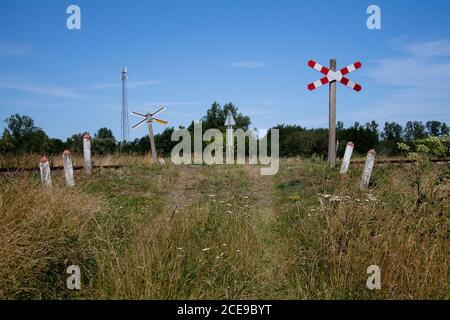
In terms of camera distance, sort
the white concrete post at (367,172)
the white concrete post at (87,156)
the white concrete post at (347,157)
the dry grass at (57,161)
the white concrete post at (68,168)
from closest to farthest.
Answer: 1. the white concrete post at (367,172)
2. the white concrete post at (68,168)
3. the white concrete post at (347,157)
4. the white concrete post at (87,156)
5. the dry grass at (57,161)

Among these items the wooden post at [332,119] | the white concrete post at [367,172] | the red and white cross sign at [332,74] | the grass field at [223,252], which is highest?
the red and white cross sign at [332,74]

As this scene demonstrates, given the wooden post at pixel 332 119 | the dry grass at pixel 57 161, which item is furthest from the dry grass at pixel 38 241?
the wooden post at pixel 332 119

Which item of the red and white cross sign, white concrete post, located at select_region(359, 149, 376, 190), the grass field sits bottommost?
the grass field

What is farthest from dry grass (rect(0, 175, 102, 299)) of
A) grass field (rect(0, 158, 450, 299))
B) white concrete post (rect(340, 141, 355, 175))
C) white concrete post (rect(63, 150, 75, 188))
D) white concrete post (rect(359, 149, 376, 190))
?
white concrete post (rect(340, 141, 355, 175))

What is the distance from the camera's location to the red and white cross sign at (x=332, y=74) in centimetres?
1172

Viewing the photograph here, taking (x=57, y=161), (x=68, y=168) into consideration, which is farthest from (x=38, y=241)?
(x=57, y=161)

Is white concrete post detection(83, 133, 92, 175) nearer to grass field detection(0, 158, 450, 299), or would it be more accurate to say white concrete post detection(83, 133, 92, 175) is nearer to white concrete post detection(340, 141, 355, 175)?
grass field detection(0, 158, 450, 299)

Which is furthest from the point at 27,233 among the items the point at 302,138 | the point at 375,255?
the point at 302,138

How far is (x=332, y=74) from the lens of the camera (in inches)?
468

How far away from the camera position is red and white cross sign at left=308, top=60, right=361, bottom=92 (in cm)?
1172

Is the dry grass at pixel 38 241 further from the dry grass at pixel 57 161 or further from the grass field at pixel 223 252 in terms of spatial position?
the dry grass at pixel 57 161

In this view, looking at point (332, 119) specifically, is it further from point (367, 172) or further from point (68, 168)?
point (68, 168)

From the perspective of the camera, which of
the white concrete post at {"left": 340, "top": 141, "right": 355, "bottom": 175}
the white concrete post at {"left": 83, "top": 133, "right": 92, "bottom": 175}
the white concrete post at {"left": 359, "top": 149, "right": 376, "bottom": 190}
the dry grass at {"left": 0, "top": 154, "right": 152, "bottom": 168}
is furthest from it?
the dry grass at {"left": 0, "top": 154, "right": 152, "bottom": 168}

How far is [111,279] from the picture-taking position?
393 centimetres
